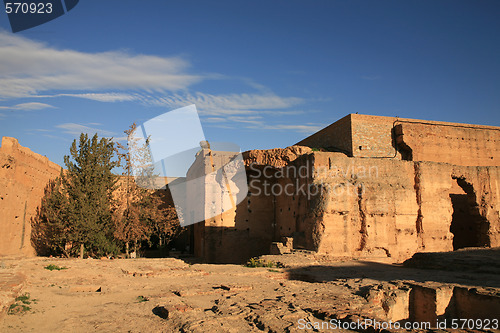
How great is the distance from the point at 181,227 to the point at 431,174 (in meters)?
13.9

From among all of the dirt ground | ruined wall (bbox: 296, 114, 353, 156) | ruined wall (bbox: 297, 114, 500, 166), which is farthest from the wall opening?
the dirt ground

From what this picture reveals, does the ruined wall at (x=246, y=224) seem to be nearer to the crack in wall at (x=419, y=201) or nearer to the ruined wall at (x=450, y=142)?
the crack in wall at (x=419, y=201)

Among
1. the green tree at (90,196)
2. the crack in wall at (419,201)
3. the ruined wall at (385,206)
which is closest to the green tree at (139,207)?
the green tree at (90,196)

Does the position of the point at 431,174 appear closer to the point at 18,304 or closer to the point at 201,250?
the point at 201,250

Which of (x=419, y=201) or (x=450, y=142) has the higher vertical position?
(x=450, y=142)

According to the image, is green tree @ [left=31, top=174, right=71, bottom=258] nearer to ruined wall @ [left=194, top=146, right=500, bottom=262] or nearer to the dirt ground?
the dirt ground

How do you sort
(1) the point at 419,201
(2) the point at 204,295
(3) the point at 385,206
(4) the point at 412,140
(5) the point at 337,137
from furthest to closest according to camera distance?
1. (5) the point at 337,137
2. (4) the point at 412,140
3. (1) the point at 419,201
4. (3) the point at 385,206
5. (2) the point at 204,295

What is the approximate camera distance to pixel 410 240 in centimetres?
1329

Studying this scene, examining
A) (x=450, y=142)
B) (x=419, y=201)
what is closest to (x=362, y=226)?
(x=419, y=201)

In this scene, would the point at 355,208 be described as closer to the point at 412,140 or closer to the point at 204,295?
the point at 204,295

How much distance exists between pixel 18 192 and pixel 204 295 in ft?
25.0

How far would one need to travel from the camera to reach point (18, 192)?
10.8 m

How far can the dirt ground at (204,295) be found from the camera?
16.4ft

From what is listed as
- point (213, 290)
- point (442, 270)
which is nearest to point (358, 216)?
point (442, 270)
